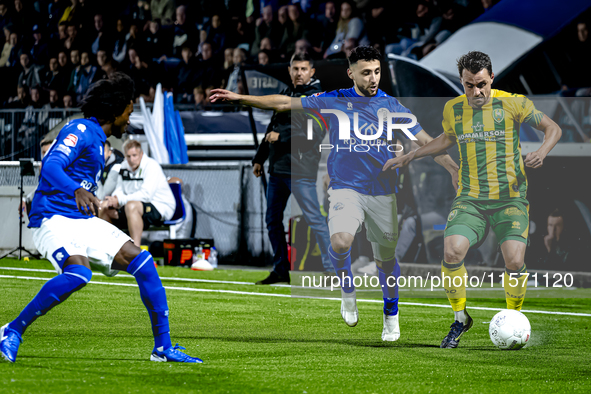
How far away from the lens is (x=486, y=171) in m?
5.55

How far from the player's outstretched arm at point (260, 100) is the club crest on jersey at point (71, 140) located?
1.07 meters

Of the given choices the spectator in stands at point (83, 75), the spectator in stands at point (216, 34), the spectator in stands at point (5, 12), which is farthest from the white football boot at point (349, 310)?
the spectator in stands at point (5, 12)

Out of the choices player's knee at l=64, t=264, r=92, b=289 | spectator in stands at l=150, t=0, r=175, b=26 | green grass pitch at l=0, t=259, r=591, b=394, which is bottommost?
green grass pitch at l=0, t=259, r=591, b=394

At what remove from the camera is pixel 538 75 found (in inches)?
434

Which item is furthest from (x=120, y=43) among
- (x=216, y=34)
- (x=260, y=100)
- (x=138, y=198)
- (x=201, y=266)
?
(x=260, y=100)

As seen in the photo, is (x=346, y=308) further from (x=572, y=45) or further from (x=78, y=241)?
(x=572, y=45)

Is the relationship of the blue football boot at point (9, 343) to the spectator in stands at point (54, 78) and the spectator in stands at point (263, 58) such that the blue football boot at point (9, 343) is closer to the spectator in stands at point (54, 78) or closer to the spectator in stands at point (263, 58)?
the spectator in stands at point (263, 58)

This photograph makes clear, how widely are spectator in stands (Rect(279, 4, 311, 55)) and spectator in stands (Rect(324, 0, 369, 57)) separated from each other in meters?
0.98

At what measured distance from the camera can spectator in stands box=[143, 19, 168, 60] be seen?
60.5ft

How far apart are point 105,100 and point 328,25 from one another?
11255 millimetres

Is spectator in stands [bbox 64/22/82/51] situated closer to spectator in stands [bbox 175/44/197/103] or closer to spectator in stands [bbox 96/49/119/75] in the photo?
spectator in stands [bbox 96/49/119/75]

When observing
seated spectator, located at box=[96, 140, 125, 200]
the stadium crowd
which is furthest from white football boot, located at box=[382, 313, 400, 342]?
the stadium crowd

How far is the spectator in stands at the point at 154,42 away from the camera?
18.5 m

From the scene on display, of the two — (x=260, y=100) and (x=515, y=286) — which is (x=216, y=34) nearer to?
(x=260, y=100)
